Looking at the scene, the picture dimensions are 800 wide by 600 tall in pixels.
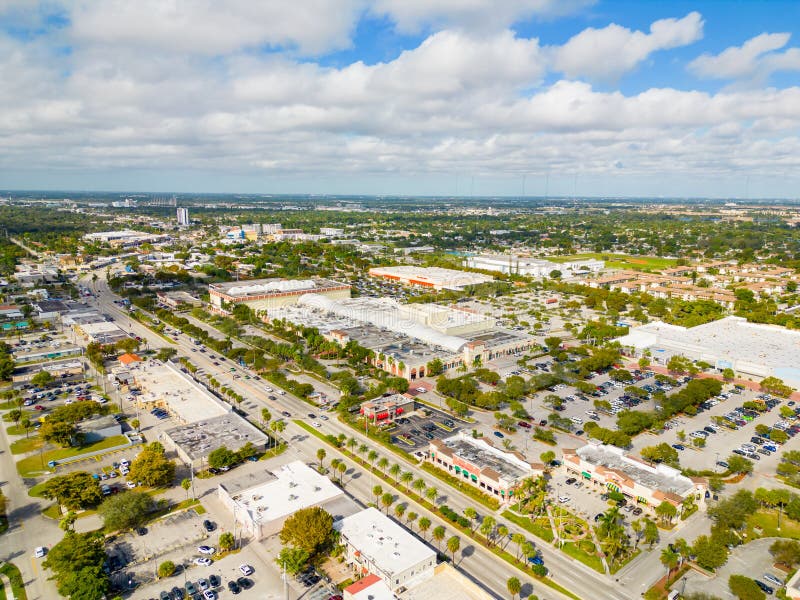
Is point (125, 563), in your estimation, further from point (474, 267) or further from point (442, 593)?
point (474, 267)

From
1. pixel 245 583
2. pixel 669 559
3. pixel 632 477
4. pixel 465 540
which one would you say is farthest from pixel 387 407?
pixel 669 559

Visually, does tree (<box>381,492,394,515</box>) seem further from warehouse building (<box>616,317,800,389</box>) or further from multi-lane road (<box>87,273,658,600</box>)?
warehouse building (<box>616,317,800,389</box>)

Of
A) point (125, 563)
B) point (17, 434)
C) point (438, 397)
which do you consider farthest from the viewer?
point (438, 397)

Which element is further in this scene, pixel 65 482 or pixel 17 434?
pixel 17 434

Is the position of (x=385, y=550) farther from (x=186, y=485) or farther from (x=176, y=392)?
(x=176, y=392)

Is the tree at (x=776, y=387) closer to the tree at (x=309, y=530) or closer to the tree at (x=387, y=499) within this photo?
the tree at (x=387, y=499)

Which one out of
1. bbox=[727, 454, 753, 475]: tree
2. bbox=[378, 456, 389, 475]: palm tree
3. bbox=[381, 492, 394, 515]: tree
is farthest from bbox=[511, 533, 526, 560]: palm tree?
bbox=[727, 454, 753, 475]: tree

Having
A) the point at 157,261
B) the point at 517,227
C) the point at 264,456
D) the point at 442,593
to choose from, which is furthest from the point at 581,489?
the point at 517,227

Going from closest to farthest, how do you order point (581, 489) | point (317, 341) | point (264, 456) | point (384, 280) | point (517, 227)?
1. point (581, 489)
2. point (264, 456)
3. point (317, 341)
4. point (384, 280)
5. point (517, 227)
